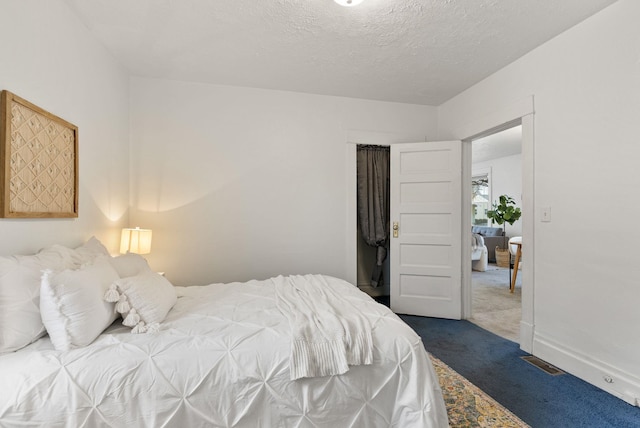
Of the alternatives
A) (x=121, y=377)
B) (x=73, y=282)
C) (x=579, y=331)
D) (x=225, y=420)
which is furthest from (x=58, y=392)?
(x=579, y=331)

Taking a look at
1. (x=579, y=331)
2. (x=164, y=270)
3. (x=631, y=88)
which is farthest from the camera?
(x=164, y=270)

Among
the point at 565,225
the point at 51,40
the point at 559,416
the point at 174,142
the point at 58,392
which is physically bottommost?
the point at 559,416

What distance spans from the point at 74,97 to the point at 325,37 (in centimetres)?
189

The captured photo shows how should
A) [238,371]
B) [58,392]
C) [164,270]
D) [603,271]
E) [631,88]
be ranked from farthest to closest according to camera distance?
[164,270], [603,271], [631,88], [238,371], [58,392]

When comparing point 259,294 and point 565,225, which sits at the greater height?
point 565,225

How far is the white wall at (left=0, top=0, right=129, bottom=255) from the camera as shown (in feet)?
5.15

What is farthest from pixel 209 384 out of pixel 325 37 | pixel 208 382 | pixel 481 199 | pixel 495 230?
pixel 481 199

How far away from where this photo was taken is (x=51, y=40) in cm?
183

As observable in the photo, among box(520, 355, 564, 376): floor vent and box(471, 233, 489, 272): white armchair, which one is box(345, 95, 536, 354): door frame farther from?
box(471, 233, 489, 272): white armchair

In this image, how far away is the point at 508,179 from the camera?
704cm

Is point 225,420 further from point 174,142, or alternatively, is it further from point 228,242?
point 174,142

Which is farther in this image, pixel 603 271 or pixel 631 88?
pixel 603 271

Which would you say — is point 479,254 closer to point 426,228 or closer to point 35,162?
point 426,228

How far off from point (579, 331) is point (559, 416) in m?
0.73
